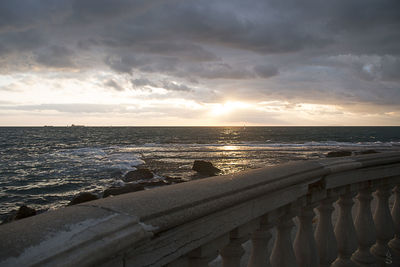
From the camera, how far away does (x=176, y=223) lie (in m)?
1.02

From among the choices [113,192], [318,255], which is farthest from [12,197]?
[318,255]

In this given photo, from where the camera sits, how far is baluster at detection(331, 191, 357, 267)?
223 cm

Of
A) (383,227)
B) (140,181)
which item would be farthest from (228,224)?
(140,181)

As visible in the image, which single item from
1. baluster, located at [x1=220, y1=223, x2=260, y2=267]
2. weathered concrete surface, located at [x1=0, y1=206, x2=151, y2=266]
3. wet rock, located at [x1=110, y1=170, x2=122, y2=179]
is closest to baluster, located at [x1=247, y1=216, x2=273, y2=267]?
baluster, located at [x1=220, y1=223, x2=260, y2=267]

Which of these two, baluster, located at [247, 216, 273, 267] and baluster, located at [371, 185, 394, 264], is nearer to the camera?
baluster, located at [247, 216, 273, 267]

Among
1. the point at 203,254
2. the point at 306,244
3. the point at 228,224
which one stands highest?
the point at 228,224

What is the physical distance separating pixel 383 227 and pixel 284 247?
1.32 metres

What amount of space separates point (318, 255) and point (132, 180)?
16.6m

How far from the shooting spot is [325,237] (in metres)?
2.09

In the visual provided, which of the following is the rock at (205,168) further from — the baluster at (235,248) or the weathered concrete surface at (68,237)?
the weathered concrete surface at (68,237)

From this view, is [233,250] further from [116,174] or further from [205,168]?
[116,174]

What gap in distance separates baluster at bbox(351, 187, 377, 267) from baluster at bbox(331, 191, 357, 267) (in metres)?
0.11

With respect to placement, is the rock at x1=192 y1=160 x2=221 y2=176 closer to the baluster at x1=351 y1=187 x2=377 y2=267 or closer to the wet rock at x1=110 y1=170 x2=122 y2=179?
the wet rock at x1=110 y1=170 x2=122 y2=179

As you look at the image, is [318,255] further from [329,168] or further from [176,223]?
[176,223]
